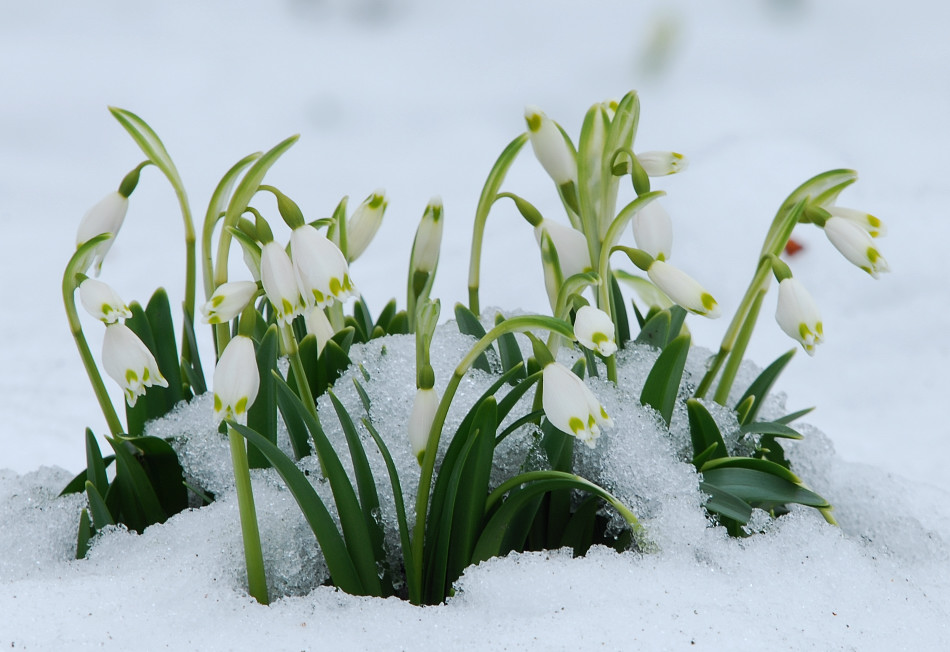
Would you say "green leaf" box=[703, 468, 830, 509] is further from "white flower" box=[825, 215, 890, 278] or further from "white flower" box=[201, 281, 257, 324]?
"white flower" box=[201, 281, 257, 324]

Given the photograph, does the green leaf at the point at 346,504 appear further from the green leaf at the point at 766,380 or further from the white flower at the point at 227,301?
the green leaf at the point at 766,380

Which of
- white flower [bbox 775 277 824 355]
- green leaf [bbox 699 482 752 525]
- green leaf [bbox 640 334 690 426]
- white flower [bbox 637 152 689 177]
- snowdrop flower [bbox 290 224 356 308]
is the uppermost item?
white flower [bbox 637 152 689 177]

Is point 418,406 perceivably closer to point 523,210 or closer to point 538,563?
point 538,563

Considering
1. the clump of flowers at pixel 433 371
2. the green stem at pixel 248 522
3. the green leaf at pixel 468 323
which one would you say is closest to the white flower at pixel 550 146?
the clump of flowers at pixel 433 371

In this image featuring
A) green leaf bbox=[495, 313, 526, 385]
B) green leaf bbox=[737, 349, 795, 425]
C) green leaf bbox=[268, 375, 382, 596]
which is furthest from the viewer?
green leaf bbox=[737, 349, 795, 425]

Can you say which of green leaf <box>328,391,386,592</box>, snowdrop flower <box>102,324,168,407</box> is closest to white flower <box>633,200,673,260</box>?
green leaf <box>328,391,386,592</box>

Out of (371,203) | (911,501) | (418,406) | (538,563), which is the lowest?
(911,501)

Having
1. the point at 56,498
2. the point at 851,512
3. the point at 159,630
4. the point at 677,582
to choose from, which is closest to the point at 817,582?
the point at 677,582
